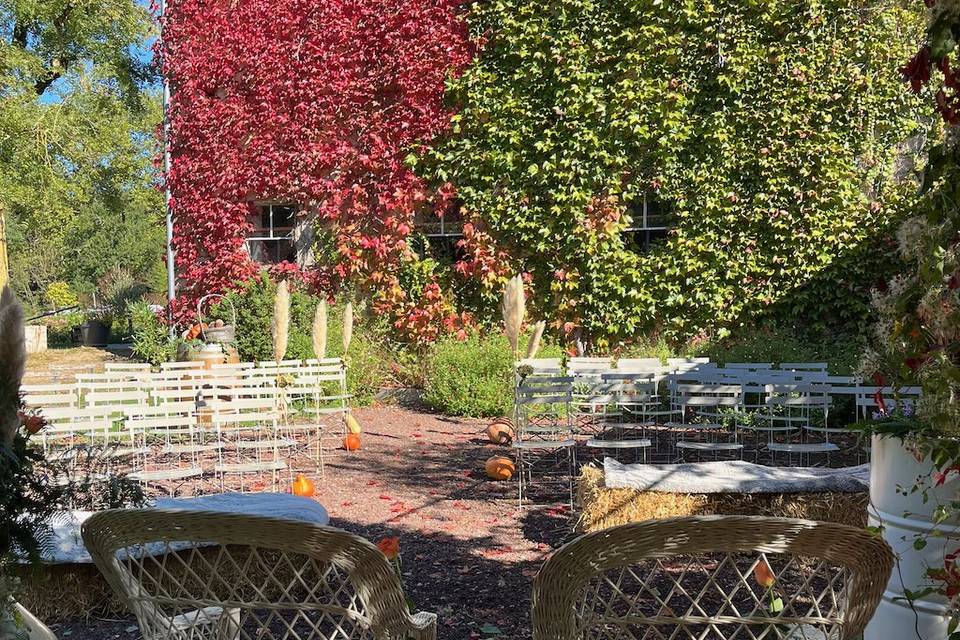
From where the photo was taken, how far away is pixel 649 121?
38.1 feet

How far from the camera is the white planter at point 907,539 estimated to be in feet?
8.66

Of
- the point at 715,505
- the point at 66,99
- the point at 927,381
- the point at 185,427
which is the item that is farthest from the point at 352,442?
the point at 66,99

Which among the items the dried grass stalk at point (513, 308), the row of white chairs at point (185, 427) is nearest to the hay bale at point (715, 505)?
the row of white chairs at point (185, 427)

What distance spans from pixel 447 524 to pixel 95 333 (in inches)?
672

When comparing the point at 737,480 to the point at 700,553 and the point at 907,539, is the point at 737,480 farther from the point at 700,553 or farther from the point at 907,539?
the point at 700,553

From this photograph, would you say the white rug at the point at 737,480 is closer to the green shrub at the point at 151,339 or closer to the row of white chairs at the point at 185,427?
the row of white chairs at the point at 185,427

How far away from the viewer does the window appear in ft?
44.4

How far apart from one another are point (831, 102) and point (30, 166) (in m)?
11.9

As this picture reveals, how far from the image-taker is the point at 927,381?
2176 mm

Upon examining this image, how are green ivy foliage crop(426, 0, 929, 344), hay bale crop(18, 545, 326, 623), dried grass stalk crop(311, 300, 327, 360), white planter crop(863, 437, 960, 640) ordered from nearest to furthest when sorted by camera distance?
1. white planter crop(863, 437, 960, 640)
2. hay bale crop(18, 545, 326, 623)
3. dried grass stalk crop(311, 300, 327, 360)
4. green ivy foliage crop(426, 0, 929, 344)

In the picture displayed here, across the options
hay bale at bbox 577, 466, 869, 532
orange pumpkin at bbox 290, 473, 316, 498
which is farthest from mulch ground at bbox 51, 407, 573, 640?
hay bale at bbox 577, 466, 869, 532

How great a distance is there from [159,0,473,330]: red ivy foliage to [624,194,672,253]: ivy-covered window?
2827 mm

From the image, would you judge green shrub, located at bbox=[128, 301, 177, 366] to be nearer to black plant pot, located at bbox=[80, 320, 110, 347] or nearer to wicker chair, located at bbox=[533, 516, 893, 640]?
black plant pot, located at bbox=[80, 320, 110, 347]

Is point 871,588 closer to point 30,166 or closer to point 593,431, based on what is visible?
point 593,431
